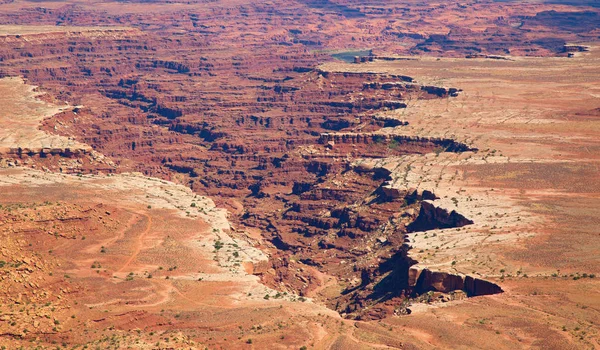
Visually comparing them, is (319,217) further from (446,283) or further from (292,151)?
(446,283)

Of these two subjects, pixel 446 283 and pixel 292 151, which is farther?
pixel 292 151

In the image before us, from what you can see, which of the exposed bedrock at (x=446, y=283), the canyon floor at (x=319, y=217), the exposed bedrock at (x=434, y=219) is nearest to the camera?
the canyon floor at (x=319, y=217)

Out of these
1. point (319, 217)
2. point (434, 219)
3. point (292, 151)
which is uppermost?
point (434, 219)

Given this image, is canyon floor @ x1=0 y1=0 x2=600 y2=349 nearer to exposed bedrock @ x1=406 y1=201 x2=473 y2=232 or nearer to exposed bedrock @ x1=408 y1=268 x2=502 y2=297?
exposed bedrock @ x1=408 y1=268 x2=502 y2=297

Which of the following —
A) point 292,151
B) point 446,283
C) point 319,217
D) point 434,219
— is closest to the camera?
point 446,283

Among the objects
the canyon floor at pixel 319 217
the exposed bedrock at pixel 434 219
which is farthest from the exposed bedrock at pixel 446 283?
the exposed bedrock at pixel 434 219

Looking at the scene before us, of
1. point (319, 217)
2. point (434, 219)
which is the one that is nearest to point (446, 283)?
point (434, 219)

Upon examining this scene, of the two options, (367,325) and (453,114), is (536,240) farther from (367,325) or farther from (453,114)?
(453,114)

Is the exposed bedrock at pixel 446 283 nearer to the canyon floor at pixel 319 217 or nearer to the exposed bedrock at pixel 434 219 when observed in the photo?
the canyon floor at pixel 319 217

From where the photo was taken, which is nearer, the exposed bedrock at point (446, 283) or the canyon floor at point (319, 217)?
the canyon floor at point (319, 217)
